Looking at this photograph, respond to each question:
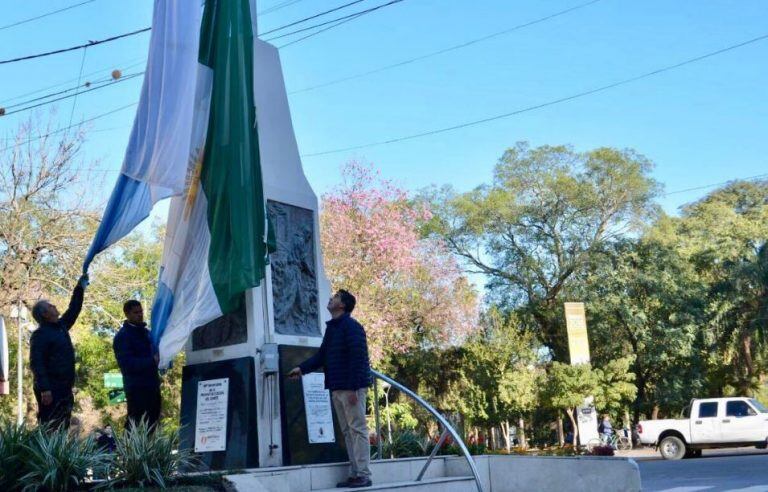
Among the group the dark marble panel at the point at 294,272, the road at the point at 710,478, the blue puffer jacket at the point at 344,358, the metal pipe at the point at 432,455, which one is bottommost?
the road at the point at 710,478

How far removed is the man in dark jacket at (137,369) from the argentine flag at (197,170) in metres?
0.43

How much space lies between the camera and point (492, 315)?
3819 cm

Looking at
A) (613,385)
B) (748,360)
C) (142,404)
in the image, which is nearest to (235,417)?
(142,404)

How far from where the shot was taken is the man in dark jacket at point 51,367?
29.4ft

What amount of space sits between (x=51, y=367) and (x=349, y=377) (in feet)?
10.1

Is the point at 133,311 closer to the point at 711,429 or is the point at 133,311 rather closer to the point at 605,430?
the point at 711,429

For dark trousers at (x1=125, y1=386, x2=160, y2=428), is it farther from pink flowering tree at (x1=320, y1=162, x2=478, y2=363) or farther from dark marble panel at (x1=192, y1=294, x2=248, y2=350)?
pink flowering tree at (x1=320, y1=162, x2=478, y2=363)

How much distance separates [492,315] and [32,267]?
20.0 meters

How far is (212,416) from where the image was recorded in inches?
388

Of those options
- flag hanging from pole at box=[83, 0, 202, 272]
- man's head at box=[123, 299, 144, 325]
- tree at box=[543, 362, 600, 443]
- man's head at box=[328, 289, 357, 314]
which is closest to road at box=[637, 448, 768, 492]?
man's head at box=[328, 289, 357, 314]

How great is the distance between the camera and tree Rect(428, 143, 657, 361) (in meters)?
41.8

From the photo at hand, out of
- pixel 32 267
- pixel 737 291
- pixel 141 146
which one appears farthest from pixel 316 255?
pixel 737 291

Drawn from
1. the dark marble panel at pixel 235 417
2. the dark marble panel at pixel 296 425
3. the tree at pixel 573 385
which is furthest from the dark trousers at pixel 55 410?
the tree at pixel 573 385

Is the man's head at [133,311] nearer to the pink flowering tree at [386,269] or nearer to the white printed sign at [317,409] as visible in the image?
the white printed sign at [317,409]
